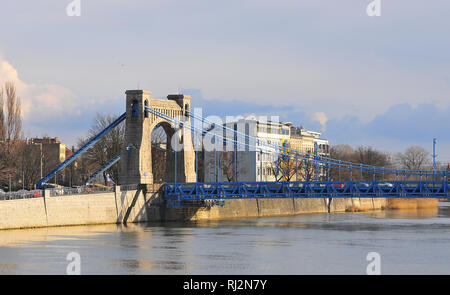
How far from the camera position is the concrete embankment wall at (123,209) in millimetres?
50406

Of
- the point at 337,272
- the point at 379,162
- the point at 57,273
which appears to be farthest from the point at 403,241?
the point at 379,162

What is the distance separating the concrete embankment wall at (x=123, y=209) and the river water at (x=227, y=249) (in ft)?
3.31

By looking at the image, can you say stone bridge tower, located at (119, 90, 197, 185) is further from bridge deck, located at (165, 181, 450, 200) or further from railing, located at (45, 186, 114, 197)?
railing, located at (45, 186, 114, 197)

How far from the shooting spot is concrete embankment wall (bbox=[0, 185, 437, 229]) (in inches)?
1984

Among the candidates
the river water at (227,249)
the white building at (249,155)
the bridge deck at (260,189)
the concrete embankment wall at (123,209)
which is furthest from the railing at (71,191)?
the white building at (249,155)

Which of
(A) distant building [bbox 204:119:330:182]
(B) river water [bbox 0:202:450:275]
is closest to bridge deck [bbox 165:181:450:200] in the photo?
(B) river water [bbox 0:202:450:275]

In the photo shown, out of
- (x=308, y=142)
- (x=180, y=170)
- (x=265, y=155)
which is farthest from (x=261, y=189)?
(x=308, y=142)

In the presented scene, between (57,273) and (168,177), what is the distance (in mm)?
33090

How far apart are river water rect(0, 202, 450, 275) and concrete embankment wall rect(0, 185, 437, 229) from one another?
1.01 meters

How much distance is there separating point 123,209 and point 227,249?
60.6 ft

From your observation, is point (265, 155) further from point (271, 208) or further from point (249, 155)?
point (271, 208)

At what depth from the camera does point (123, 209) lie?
2338 inches

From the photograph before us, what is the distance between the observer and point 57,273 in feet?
109

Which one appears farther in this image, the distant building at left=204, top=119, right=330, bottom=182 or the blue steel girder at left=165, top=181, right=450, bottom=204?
the distant building at left=204, top=119, right=330, bottom=182
